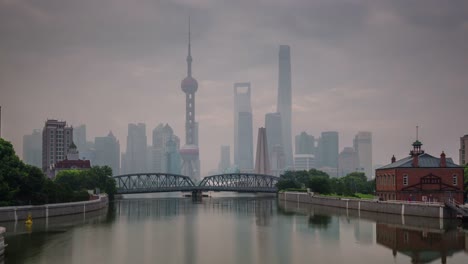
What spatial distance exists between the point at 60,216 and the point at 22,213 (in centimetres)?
1199

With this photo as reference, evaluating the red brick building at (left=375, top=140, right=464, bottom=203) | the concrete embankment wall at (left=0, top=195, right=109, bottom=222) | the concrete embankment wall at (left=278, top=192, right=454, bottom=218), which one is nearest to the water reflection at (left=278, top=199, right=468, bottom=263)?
the concrete embankment wall at (left=278, top=192, right=454, bottom=218)

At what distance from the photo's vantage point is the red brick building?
346 feet

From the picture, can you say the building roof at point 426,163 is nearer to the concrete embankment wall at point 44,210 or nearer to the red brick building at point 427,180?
the red brick building at point 427,180

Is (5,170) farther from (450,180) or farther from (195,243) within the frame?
(450,180)

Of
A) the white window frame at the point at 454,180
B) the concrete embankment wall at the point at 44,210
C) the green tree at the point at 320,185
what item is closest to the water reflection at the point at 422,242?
the white window frame at the point at 454,180

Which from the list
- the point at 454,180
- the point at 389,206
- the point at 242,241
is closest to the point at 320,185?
the point at 389,206

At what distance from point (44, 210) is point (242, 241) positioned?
141ft

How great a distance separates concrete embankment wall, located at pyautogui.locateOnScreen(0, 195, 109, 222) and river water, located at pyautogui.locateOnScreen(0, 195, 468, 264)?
2299 mm

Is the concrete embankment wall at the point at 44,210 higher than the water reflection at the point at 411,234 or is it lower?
higher

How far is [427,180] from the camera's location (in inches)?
4193

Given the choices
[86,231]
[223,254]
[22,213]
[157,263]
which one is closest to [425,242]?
[223,254]

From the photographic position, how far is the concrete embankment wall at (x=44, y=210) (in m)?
91.4

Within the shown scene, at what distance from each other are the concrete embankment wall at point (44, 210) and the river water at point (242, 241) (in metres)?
2.30

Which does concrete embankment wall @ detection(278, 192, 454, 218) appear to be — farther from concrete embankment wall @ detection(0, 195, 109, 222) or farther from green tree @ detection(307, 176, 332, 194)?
concrete embankment wall @ detection(0, 195, 109, 222)
